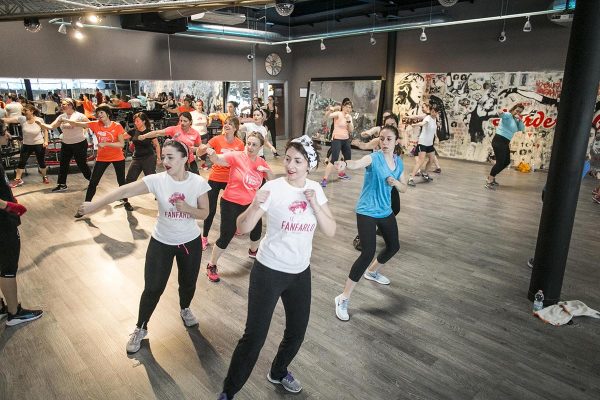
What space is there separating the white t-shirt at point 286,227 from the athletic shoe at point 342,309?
1354 millimetres

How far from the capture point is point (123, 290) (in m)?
3.72

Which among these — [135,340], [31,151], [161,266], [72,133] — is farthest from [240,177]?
[31,151]

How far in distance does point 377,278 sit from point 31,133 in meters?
7.04

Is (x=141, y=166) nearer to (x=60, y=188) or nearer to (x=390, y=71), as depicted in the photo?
(x=60, y=188)

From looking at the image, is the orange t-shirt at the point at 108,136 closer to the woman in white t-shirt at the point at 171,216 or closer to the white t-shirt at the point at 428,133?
the woman in white t-shirt at the point at 171,216

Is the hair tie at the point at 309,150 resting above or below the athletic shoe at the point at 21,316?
above

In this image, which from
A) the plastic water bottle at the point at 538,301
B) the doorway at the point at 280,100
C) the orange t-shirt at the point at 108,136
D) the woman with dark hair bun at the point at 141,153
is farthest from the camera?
the doorway at the point at 280,100

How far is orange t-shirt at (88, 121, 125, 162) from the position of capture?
Result: 5.54 m

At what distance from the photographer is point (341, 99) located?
13.2 meters

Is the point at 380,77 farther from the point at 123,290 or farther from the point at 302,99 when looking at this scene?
the point at 123,290

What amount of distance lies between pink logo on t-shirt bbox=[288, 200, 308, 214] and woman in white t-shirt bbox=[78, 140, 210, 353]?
0.80 metres

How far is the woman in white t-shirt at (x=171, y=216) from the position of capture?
2.54 metres

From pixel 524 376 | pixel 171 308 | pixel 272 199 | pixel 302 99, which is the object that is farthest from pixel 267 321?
pixel 302 99

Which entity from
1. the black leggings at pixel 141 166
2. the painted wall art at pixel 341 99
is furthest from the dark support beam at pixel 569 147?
the painted wall art at pixel 341 99
